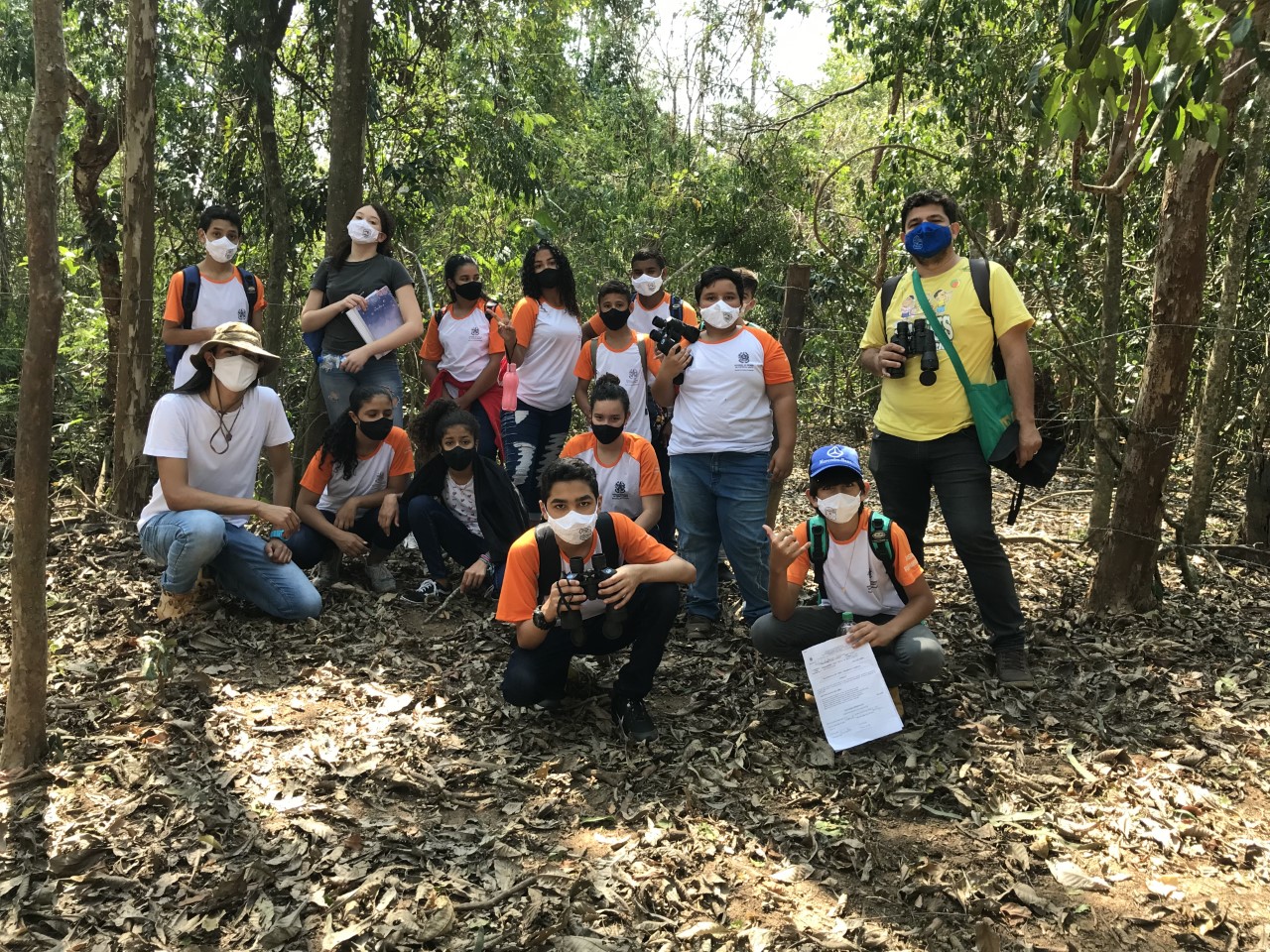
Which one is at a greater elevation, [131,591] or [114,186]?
[114,186]

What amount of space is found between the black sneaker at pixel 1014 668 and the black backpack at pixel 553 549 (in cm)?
176

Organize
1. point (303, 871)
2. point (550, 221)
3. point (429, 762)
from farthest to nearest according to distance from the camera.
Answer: point (550, 221) → point (429, 762) → point (303, 871)

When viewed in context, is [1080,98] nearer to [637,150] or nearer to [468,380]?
[468,380]

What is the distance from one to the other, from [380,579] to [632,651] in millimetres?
2057

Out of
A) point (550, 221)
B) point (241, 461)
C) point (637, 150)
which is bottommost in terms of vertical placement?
point (241, 461)

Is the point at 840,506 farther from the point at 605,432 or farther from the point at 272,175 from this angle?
the point at 272,175

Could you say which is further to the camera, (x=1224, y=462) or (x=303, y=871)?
(x=1224, y=462)

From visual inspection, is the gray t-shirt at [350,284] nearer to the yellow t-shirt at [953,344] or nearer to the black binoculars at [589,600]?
the black binoculars at [589,600]

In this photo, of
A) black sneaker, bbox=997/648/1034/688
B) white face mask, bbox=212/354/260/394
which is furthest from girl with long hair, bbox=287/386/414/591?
black sneaker, bbox=997/648/1034/688

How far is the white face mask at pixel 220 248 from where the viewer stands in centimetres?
518

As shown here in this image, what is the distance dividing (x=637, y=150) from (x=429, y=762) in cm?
1508

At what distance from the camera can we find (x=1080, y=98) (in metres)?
2.65

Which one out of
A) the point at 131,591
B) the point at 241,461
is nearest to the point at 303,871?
the point at 241,461

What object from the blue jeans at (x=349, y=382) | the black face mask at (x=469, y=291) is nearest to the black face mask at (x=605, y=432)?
the blue jeans at (x=349, y=382)
